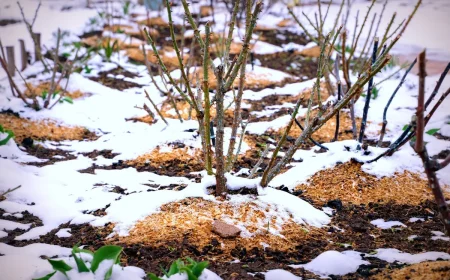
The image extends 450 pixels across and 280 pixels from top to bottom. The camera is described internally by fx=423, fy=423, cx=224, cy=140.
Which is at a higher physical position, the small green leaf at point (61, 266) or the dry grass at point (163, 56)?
the small green leaf at point (61, 266)

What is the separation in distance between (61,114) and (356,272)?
3.25 metres

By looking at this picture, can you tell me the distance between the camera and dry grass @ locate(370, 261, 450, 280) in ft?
4.47

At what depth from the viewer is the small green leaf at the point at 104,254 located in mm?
1396

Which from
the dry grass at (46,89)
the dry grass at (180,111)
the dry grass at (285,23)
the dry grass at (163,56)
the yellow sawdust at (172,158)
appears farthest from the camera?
the dry grass at (285,23)

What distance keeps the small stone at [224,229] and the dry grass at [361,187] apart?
721mm

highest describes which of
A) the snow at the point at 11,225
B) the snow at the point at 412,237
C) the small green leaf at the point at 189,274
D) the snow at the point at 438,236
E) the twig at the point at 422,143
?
the twig at the point at 422,143

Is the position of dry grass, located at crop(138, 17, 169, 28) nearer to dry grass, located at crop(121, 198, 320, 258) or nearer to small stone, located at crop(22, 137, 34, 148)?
small stone, located at crop(22, 137, 34, 148)

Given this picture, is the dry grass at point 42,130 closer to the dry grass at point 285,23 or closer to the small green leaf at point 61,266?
the small green leaf at point 61,266

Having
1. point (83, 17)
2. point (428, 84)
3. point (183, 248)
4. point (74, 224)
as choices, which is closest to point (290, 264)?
point (183, 248)

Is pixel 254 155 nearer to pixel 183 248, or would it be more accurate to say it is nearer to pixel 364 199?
pixel 364 199

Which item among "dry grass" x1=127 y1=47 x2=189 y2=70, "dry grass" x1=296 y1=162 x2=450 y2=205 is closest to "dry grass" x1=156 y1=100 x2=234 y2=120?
"dry grass" x1=296 y1=162 x2=450 y2=205

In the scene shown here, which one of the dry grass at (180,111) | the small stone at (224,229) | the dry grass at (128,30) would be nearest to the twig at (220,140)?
the small stone at (224,229)

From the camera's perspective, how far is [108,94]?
4703 millimetres

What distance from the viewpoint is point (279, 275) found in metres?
1.53
